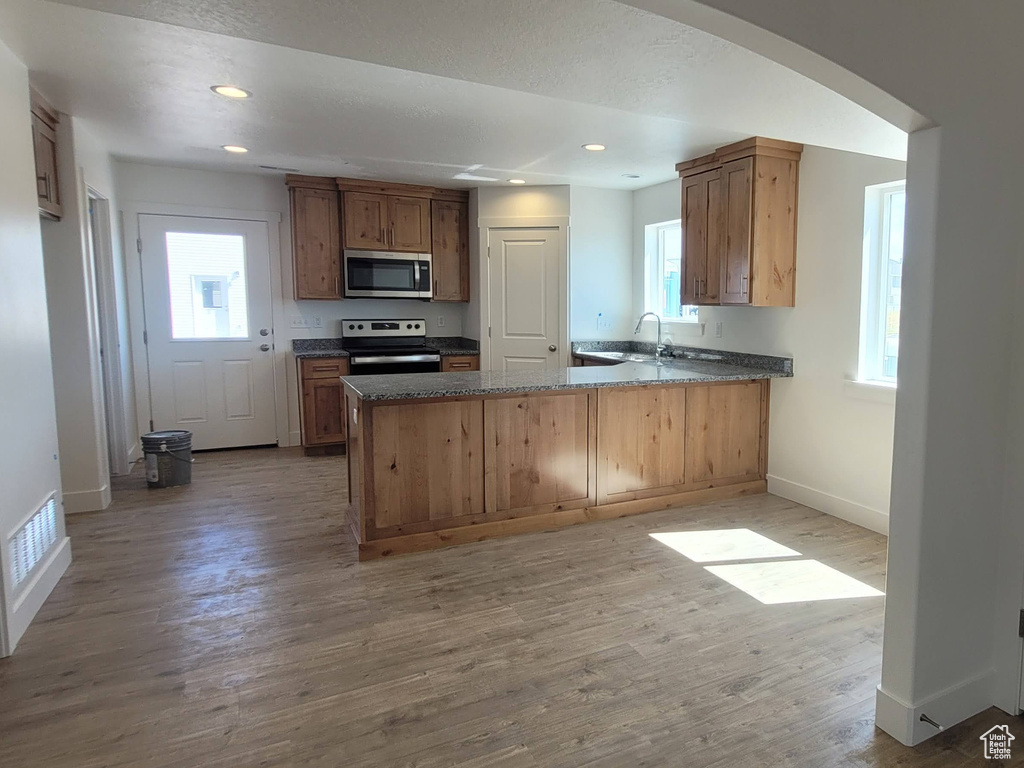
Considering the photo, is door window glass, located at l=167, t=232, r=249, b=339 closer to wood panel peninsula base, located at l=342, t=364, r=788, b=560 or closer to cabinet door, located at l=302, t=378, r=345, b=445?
cabinet door, located at l=302, t=378, r=345, b=445

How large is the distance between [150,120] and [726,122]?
3.50m

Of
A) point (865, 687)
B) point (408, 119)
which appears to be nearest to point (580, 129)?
point (408, 119)

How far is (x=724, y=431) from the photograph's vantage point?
435 centimetres

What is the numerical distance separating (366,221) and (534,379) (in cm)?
301

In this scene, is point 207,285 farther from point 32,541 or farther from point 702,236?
point 702,236

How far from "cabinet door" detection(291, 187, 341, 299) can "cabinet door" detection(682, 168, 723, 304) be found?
322 centimetres

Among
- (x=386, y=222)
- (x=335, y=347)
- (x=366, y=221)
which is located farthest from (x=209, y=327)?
(x=386, y=222)

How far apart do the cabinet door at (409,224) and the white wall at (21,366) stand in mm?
3193

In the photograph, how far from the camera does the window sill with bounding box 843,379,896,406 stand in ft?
11.8

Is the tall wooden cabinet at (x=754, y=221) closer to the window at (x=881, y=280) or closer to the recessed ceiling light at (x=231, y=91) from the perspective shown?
the window at (x=881, y=280)

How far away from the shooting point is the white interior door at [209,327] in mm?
5504

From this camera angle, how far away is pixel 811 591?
2.91 meters

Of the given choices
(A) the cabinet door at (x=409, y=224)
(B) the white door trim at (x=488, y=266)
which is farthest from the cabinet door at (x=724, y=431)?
(A) the cabinet door at (x=409, y=224)

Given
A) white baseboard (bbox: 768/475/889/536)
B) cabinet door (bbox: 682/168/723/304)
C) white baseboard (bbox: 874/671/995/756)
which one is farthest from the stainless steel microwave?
white baseboard (bbox: 874/671/995/756)
